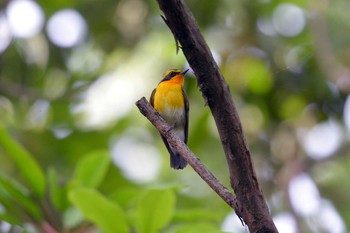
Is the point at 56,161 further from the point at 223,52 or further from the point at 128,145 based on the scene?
the point at 223,52

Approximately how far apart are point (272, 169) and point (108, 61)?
1482 mm

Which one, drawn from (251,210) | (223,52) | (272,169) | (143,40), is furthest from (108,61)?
(251,210)

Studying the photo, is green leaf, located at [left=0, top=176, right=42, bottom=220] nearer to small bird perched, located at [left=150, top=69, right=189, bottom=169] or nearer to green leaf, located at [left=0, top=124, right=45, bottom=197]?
green leaf, located at [left=0, top=124, right=45, bottom=197]

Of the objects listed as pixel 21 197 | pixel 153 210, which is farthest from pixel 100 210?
pixel 21 197

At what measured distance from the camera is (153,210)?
3002 millimetres

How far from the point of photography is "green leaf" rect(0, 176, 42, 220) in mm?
3299

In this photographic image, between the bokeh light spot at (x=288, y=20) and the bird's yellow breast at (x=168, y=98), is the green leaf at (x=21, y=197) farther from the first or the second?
the bokeh light spot at (x=288, y=20)

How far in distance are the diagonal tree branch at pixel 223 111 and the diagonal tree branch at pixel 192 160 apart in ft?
0.22

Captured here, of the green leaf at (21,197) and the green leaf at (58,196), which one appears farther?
the green leaf at (58,196)

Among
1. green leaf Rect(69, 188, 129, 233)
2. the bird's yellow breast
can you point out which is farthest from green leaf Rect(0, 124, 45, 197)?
the bird's yellow breast

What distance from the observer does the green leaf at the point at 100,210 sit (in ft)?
9.70

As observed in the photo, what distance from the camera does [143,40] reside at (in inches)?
221

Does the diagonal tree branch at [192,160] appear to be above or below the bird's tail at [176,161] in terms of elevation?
below

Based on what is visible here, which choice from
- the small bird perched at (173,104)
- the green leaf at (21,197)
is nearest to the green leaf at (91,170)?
the green leaf at (21,197)
